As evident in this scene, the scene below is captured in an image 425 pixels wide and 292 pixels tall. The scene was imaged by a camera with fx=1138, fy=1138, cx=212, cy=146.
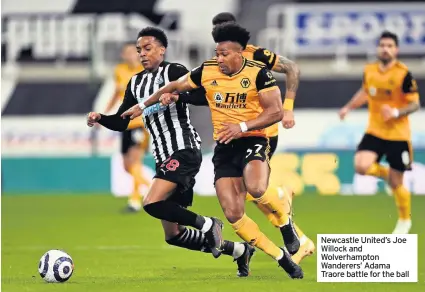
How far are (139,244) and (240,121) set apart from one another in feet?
12.4

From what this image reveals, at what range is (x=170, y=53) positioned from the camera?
28.9 metres

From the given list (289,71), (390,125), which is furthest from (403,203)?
(289,71)

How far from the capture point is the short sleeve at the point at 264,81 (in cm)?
887

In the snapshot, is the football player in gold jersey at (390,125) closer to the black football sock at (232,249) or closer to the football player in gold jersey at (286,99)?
the football player in gold jersey at (286,99)

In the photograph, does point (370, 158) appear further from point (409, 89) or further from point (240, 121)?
point (240, 121)

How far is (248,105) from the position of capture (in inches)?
A: 358

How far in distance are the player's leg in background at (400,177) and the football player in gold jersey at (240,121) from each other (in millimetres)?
4005

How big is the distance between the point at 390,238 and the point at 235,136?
1.41 meters

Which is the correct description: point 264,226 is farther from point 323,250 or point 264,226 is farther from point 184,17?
point 184,17

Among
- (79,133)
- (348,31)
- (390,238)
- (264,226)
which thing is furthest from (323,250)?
(348,31)

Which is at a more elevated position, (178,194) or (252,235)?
(178,194)

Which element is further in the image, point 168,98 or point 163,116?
point 163,116
